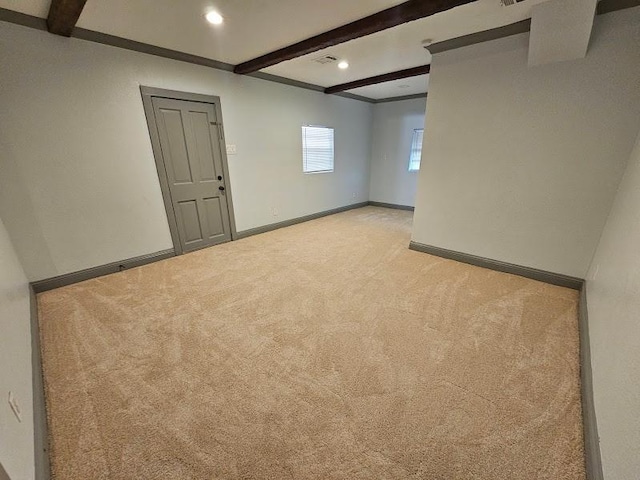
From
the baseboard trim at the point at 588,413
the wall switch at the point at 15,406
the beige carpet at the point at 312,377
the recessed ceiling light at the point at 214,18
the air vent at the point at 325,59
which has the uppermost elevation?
the air vent at the point at 325,59

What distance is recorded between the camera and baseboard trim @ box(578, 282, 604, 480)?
1.13m

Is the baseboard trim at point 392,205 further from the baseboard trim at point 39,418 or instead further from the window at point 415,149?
the baseboard trim at point 39,418

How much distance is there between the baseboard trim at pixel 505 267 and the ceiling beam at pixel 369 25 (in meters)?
2.58

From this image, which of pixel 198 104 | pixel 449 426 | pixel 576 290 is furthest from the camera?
pixel 198 104

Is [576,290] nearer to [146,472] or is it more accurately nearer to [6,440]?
[146,472]

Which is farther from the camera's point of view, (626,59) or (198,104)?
(198,104)

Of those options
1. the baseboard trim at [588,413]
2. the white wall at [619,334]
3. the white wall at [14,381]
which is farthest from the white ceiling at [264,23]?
the baseboard trim at [588,413]

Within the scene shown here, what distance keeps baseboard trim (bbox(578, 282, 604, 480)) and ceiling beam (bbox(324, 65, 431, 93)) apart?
3520 mm

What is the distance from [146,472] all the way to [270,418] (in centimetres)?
57

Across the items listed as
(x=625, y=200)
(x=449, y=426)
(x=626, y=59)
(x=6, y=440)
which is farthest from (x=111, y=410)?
(x=626, y=59)

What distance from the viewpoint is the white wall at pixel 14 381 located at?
91cm

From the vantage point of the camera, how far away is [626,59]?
2.17 m

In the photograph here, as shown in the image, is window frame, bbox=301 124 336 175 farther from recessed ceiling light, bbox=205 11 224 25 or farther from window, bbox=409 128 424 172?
recessed ceiling light, bbox=205 11 224 25

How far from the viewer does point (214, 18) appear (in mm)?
2309
